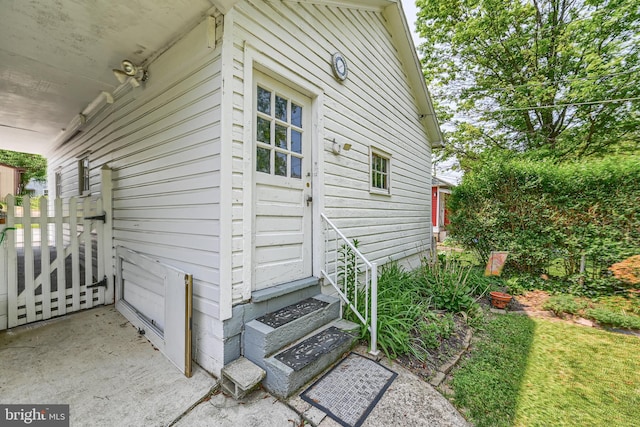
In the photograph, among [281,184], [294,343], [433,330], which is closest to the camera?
[294,343]

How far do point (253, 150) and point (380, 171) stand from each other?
9.74 ft

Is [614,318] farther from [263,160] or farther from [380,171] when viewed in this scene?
[263,160]

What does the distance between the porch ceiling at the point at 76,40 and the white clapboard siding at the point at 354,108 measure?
673 mm

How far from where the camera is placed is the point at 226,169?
2.07 m

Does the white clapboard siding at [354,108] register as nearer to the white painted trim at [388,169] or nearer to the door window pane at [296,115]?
the white painted trim at [388,169]

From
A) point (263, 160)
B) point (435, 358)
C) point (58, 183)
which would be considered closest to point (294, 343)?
point (435, 358)

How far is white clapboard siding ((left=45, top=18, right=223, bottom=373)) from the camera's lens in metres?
2.13

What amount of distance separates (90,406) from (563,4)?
15.0 m

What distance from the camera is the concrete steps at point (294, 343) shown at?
194 centimetres

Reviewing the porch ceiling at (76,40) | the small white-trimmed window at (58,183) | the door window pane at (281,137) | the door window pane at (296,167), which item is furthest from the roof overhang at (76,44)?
the small white-trimmed window at (58,183)

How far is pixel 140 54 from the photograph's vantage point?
264 cm

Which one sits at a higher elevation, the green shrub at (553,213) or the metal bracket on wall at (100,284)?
the green shrub at (553,213)

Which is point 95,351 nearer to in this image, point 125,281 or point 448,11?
point 125,281

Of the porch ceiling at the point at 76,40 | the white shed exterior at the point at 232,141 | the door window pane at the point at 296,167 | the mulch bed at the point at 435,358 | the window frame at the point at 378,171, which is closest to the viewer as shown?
the porch ceiling at the point at 76,40
